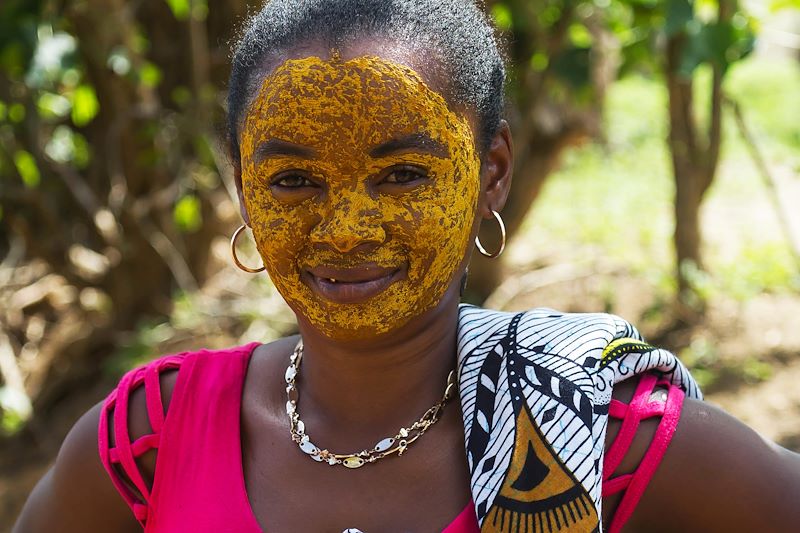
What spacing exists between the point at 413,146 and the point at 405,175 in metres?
0.05

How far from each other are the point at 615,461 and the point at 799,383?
2.52 metres

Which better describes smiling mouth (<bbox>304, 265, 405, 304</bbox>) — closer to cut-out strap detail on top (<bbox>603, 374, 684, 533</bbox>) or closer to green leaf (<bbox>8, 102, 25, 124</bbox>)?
cut-out strap detail on top (<bbox>603, 374, 684, 533</bbox>)

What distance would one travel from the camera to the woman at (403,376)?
5.07 feet

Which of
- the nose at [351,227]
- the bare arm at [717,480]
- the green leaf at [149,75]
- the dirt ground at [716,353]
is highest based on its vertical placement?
the nose at [351,227]

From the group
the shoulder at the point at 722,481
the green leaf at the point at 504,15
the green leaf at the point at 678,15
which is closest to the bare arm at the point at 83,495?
the shoulder at the point at 722,481

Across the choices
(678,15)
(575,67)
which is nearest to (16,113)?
(575,67)

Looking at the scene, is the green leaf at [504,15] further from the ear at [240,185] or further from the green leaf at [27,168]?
the ear at [240,185]

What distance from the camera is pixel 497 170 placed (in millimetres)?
1771

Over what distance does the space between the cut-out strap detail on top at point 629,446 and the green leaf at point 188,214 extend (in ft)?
10.4

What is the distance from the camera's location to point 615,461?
155 centimetres

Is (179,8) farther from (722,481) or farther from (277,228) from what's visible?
(722,481)

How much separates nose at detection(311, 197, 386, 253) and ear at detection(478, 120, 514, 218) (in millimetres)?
236

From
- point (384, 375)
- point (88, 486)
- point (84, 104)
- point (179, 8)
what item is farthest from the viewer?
point (84, 104)

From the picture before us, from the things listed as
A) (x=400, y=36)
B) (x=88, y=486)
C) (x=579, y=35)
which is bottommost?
(x=579, y=35)
